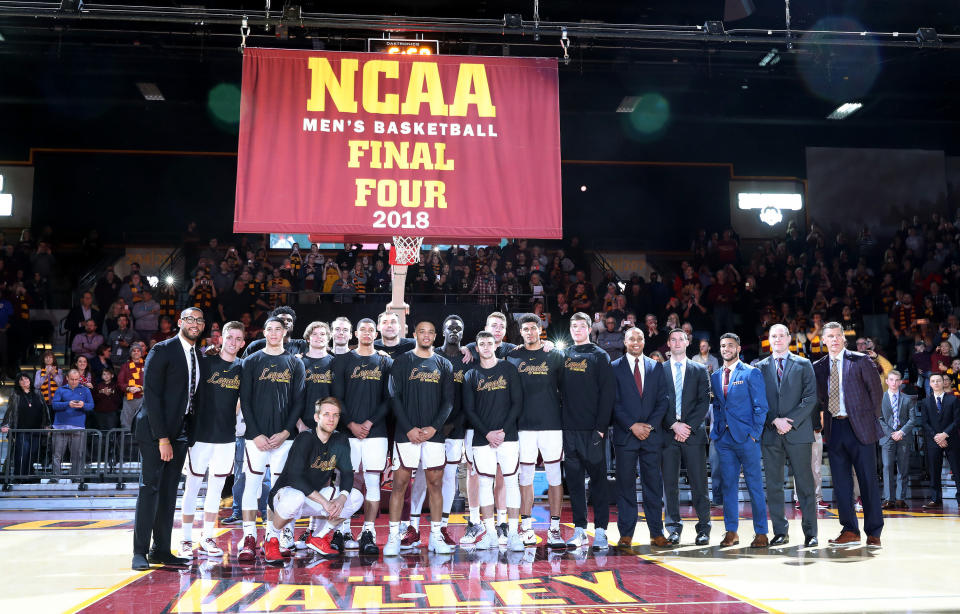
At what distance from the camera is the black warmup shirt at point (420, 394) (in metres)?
7.41

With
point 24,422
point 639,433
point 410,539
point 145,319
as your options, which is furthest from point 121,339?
point 639,433

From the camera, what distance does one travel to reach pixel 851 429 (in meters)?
7.75

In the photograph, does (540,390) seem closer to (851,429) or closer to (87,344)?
(851,429)

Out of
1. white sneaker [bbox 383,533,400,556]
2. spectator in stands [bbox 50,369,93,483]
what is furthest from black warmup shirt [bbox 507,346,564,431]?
spectator in stands [bbox 50,369,93,483]

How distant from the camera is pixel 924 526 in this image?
909cm

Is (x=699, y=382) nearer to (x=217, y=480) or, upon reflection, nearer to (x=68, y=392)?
(x=217, y=480)

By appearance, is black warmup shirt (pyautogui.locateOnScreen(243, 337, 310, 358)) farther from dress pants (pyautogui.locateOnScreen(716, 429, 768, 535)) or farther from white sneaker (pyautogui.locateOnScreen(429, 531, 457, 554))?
dress pants (pyautogui.locateOnScreen(716, 429, 768, 535))

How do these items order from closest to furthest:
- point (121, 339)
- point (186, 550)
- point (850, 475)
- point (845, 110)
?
point (186, 550)
point (850, 475)
point (121, 339)
point (845, 110)

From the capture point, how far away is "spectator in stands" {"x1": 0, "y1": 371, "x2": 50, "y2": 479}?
11.9 metres

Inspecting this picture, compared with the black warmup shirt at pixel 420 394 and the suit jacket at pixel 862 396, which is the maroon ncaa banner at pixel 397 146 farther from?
the suit jacket at pixel 862 396

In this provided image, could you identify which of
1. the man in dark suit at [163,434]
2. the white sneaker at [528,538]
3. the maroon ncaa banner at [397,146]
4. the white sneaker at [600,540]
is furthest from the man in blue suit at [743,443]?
the man in dark suit at [163,434]

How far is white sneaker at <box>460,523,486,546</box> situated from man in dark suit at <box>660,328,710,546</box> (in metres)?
1.84

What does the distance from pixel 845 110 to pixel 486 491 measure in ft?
62.8

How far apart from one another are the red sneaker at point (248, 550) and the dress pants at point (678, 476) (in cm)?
391
